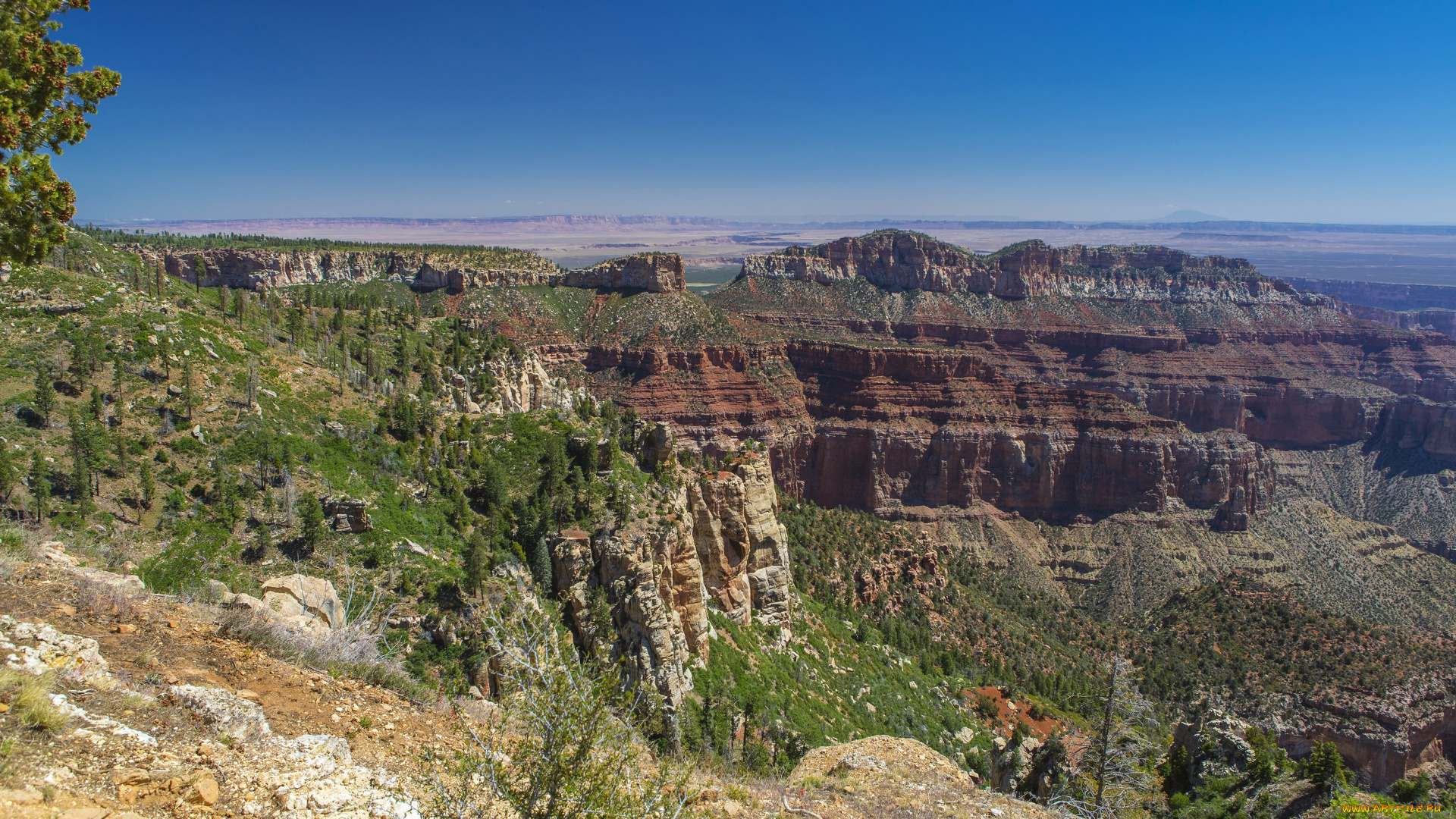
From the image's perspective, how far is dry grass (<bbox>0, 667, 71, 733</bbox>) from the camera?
8.41m

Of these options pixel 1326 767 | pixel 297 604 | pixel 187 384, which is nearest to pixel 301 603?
pixel 297 604

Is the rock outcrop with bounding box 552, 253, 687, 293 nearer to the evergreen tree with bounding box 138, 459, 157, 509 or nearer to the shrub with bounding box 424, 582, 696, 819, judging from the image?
the evergreen tree with bounding box 138, 459, 157, 509

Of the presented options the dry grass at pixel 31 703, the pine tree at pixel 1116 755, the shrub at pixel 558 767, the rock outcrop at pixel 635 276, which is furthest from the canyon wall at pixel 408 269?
the pine tree at pixel 1116 755

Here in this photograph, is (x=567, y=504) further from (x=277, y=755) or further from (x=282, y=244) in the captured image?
(x=282, y=244)

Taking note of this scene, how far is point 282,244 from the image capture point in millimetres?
118000

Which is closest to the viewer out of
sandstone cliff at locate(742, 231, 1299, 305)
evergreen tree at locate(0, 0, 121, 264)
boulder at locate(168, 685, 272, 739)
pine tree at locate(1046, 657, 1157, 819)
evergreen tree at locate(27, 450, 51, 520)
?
boulder at locate(168, 685, 272, 739)

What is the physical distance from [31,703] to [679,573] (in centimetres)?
2603

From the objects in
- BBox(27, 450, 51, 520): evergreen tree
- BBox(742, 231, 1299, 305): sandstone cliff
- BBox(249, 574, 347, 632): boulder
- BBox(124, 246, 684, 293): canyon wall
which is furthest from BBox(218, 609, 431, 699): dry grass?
BBox(742, 231, 1299, 305): sandstone cliff

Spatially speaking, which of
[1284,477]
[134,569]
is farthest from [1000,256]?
[134,569]

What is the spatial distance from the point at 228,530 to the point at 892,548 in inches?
2169

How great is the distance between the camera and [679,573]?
3344cm

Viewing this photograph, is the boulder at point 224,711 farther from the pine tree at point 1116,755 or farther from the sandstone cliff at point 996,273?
the sandstone cliff at point 996,273

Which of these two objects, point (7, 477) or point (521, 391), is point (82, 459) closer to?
point (7, 477)

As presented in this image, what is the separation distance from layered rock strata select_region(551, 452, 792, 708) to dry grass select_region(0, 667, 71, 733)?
1686 cm
